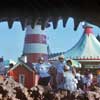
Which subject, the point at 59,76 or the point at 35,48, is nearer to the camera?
the point at 59,76

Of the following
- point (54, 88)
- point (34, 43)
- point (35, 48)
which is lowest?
point (54, 88)

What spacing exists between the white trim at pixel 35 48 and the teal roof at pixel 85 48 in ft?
2.13

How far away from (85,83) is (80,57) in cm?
482

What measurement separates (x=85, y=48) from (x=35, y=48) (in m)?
1.28

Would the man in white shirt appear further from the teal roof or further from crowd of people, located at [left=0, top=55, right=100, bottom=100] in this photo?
the teal roof

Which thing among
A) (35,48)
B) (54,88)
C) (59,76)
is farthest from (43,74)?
(35,48)

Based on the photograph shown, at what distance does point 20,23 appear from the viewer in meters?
1.93

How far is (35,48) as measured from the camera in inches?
509

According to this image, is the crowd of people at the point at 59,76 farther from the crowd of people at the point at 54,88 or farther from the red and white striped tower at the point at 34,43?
the red and white striped tower at the point at 34,43

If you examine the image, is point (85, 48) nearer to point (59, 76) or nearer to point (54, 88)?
point (54, 88)

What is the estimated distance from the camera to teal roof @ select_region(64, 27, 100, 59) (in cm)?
1215

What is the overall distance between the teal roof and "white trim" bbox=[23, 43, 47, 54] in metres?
0.65

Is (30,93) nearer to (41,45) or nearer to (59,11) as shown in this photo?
(59,11)

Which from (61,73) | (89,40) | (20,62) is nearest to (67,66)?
(61,73)
